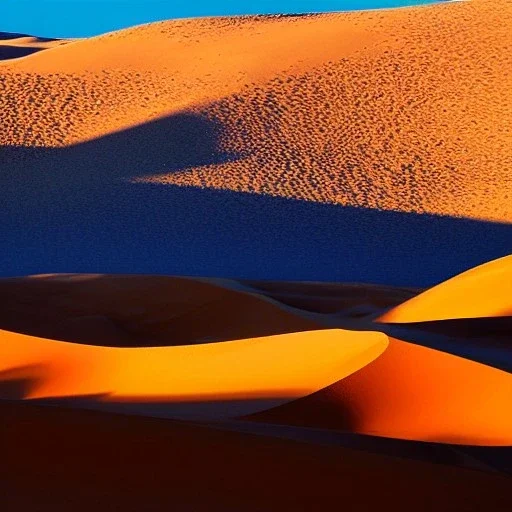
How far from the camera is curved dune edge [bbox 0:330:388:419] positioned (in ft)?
13.3

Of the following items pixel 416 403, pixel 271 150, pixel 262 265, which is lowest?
pixel 416 403

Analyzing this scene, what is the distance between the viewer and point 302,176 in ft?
68.9

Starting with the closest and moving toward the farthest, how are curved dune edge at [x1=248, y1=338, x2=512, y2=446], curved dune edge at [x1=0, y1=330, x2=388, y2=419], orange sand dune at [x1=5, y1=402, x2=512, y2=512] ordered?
orange sand dune at [x1=5, y1=402, x2=512, y2=512] < curved dune edge at [x1=248, y1=338, x2=512, y2=446] < curved dune edge at [x1=0, y1=330, x2=388, y2=419]

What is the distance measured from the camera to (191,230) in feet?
60.3

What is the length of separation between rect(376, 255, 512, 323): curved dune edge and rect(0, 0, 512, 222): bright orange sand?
11053 millimetres

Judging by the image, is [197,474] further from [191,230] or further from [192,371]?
[191,230]

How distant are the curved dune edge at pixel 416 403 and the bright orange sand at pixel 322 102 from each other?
49.8 feet

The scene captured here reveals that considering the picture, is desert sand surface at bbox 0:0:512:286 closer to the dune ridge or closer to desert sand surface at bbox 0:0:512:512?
desert sand surface at bbox 0:0:512:512

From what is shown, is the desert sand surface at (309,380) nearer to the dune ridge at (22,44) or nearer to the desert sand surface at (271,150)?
the desert sand surface at (271,150)

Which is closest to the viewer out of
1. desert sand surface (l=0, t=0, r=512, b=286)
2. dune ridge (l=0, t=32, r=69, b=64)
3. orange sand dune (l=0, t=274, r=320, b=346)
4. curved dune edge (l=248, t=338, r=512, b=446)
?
curved dune edge (l=248, t=338, r=512, b=446)

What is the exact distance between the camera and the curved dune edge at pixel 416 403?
364cm

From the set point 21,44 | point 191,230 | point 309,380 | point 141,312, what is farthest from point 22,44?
point 309,380

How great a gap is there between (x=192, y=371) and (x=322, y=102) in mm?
20255

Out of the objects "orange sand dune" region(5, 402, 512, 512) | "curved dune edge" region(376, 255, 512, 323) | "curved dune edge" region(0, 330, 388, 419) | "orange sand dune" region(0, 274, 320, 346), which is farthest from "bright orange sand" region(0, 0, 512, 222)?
"orange sand dune" region(5, 402, 512, 512)
